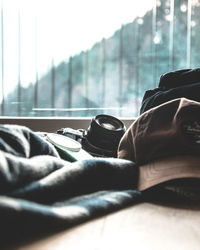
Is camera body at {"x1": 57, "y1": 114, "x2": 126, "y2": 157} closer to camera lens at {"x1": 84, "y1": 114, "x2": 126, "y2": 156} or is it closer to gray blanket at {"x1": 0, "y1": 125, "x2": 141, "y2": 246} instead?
camera lens at {"x1": 84, "y1": 114, "x2": 126, "y2": 156}

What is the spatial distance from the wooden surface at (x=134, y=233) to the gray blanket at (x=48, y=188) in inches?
0.8

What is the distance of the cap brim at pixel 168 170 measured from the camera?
0.64 meters

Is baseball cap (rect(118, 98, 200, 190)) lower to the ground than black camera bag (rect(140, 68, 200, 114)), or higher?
lower

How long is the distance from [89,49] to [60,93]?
0.25m

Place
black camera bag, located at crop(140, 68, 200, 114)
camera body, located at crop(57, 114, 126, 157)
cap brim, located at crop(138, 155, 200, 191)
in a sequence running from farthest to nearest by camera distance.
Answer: camera body, located at crop(57, 114, 126, 157) → black camera bag, located at crop(140, 68, 200, 114) → cap brim, located at crop(138, 155, 200, 191)

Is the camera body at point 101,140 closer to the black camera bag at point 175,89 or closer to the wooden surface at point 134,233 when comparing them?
the black camera bag at point 175,89

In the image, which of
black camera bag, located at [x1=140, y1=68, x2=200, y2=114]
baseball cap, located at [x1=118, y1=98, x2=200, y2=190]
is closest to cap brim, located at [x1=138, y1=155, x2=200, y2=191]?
baseball cap, located at [x1=118, y1=98, x2=200, y2=190]

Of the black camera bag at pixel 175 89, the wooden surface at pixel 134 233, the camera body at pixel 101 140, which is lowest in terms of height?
the wooden surface at pixel 134 233

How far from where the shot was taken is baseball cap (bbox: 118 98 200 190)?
662 millimetres

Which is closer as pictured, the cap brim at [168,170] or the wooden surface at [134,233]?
the wooden surface at [134,233]

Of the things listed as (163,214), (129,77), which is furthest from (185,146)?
(129,77)

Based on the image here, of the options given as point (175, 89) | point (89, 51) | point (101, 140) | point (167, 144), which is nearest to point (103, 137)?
point (101, 140)

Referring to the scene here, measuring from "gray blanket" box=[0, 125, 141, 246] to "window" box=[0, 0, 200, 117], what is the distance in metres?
0.92

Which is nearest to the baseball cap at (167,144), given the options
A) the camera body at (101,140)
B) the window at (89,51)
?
the camera body at (101,140)
